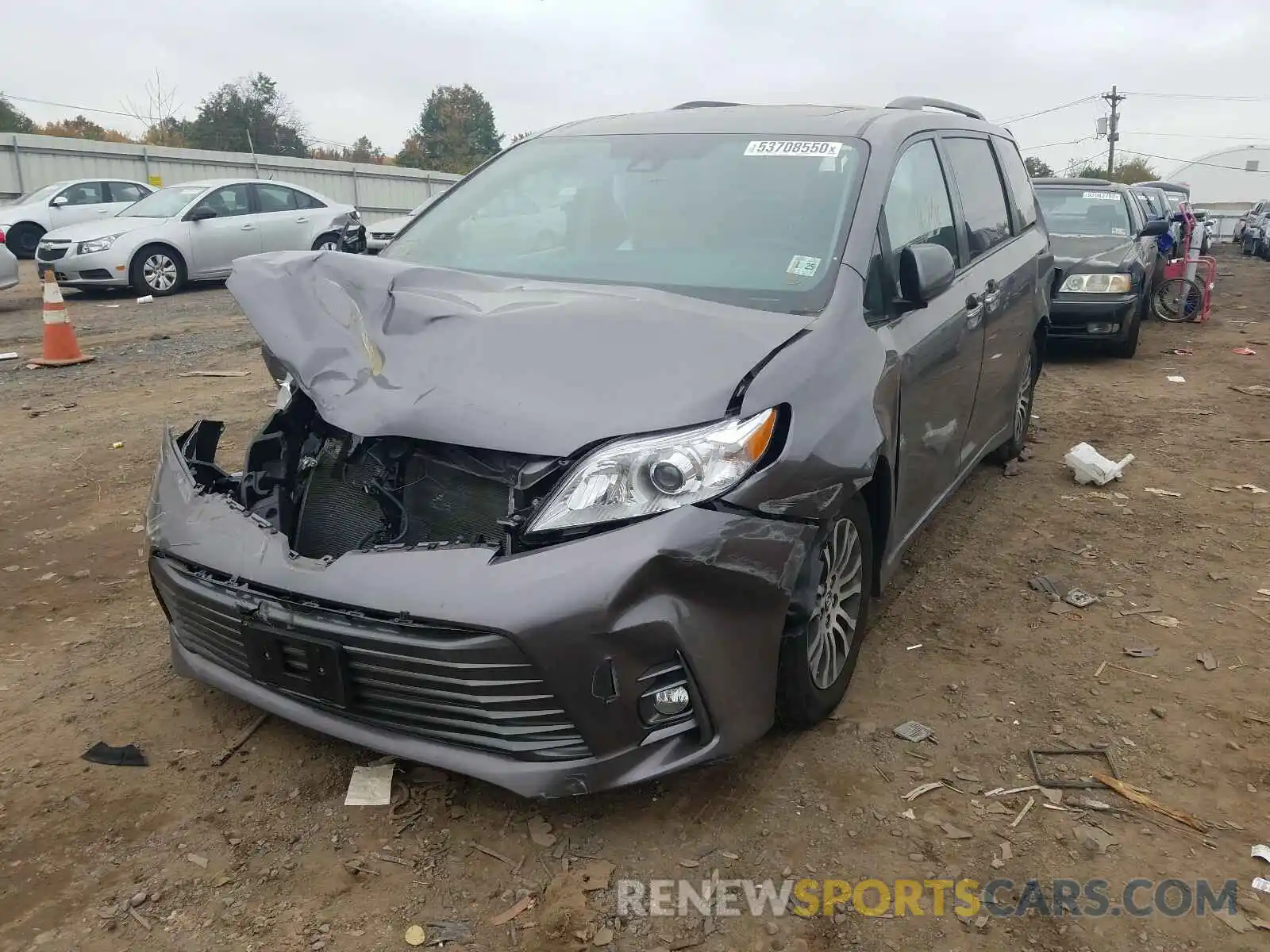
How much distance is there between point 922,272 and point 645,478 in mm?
1373

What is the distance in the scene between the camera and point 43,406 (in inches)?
278

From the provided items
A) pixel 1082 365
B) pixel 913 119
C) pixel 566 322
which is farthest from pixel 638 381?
pixel 1082 365

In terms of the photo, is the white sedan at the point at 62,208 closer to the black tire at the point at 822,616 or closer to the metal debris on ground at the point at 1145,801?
the black tire at the point at 822,616

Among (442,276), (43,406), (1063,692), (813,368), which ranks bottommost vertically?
(1063,692)

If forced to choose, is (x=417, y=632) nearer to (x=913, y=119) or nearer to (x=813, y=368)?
(x=813, y=368)

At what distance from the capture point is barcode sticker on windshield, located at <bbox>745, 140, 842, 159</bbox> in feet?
11.0

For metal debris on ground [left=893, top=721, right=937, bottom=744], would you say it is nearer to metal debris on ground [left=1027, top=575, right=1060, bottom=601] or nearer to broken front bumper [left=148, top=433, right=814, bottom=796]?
broken front bumper [left=148, top=433, right=814, bottom=796]

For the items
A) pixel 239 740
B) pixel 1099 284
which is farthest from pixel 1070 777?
pixel 1099 284

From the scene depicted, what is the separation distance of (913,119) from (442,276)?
6.54 ft

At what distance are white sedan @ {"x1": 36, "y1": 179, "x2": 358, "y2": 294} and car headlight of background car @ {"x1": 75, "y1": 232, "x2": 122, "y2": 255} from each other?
0.01 meters

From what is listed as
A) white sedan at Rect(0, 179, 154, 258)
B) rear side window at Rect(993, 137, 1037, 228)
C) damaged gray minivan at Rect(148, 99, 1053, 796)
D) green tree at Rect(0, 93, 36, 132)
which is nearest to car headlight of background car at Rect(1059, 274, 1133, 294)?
rear side window at Rect(993, 137, 1037, 228)

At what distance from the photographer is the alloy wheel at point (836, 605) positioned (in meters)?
2.76

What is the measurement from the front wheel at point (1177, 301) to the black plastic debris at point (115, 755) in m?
12.7

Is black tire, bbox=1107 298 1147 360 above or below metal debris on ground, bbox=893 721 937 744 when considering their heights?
above
